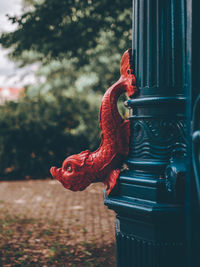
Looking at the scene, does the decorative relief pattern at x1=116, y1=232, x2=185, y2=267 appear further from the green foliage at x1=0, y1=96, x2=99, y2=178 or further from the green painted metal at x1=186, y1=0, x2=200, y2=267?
the green foliage at x1=0, y1=96, x2=99, y2=178

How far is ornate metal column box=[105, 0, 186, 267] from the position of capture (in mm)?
1969

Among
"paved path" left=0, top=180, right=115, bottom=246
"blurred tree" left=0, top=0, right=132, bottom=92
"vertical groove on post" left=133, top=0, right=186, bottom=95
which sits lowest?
"paved path" left=0, top=180, right=115, bottom=246

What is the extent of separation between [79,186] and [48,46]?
480 cm

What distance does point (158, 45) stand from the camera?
2.03 metres

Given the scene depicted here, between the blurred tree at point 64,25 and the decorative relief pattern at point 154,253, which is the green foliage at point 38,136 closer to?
the blurred tree at point 64,25

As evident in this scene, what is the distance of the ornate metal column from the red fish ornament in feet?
0.35

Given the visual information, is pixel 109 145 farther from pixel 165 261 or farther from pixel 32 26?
pixel 32 26

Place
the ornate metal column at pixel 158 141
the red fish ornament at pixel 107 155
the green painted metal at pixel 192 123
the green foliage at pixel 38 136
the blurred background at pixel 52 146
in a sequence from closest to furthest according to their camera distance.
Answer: the green painted metal at pixel 192 123
the ornate metal column at pixel 158 141
the red fish ornament at pixel 107 155
the blurred background at pixel 52 146
the green foliage at pixel 38 136

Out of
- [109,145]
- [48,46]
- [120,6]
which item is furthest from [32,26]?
[109,145]

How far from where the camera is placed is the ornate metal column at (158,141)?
1.97m

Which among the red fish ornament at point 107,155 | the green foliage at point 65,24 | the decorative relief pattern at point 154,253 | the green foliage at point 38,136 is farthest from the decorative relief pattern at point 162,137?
the green foliage at point 38,136

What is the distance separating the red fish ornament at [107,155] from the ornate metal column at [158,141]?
4.2 inches

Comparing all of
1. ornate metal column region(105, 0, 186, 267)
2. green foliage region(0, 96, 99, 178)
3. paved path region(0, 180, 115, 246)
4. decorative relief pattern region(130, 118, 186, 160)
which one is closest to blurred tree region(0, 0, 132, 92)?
paved path region(0, 180, 115, 246)

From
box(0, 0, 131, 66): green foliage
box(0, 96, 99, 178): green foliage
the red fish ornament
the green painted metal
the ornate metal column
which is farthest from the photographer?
box(0, 96, 99, 178): green foliage
